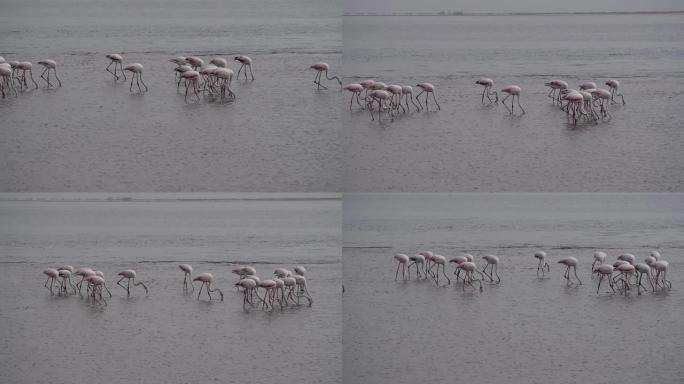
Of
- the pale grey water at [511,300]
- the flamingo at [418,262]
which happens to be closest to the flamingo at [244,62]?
the pale grey water at [511,300]

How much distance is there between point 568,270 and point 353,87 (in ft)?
2.67

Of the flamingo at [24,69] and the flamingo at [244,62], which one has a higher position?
the flamingo at [244,62]

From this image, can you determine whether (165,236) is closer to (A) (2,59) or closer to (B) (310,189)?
(B) (310,189)

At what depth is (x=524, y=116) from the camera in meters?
2.31

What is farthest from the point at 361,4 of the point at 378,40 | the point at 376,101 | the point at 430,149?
the point at 430,149

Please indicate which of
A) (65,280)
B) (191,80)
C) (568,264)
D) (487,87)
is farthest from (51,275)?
(568,264)

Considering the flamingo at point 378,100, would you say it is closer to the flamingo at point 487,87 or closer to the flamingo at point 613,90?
the flamingo at point 487,87

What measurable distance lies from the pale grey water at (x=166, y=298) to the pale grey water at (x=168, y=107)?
0.23 ft

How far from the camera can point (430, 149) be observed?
2318 millimetres

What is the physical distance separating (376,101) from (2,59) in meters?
1.10

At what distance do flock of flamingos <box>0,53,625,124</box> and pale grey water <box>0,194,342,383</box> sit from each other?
322 mm

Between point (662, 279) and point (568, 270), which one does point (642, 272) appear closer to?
point (662, 279)

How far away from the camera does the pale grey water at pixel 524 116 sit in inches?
90.3

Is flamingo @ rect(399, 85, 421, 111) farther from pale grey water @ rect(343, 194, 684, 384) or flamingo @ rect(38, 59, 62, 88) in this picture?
flamingo @ rect(38, 59, 62, 88)
